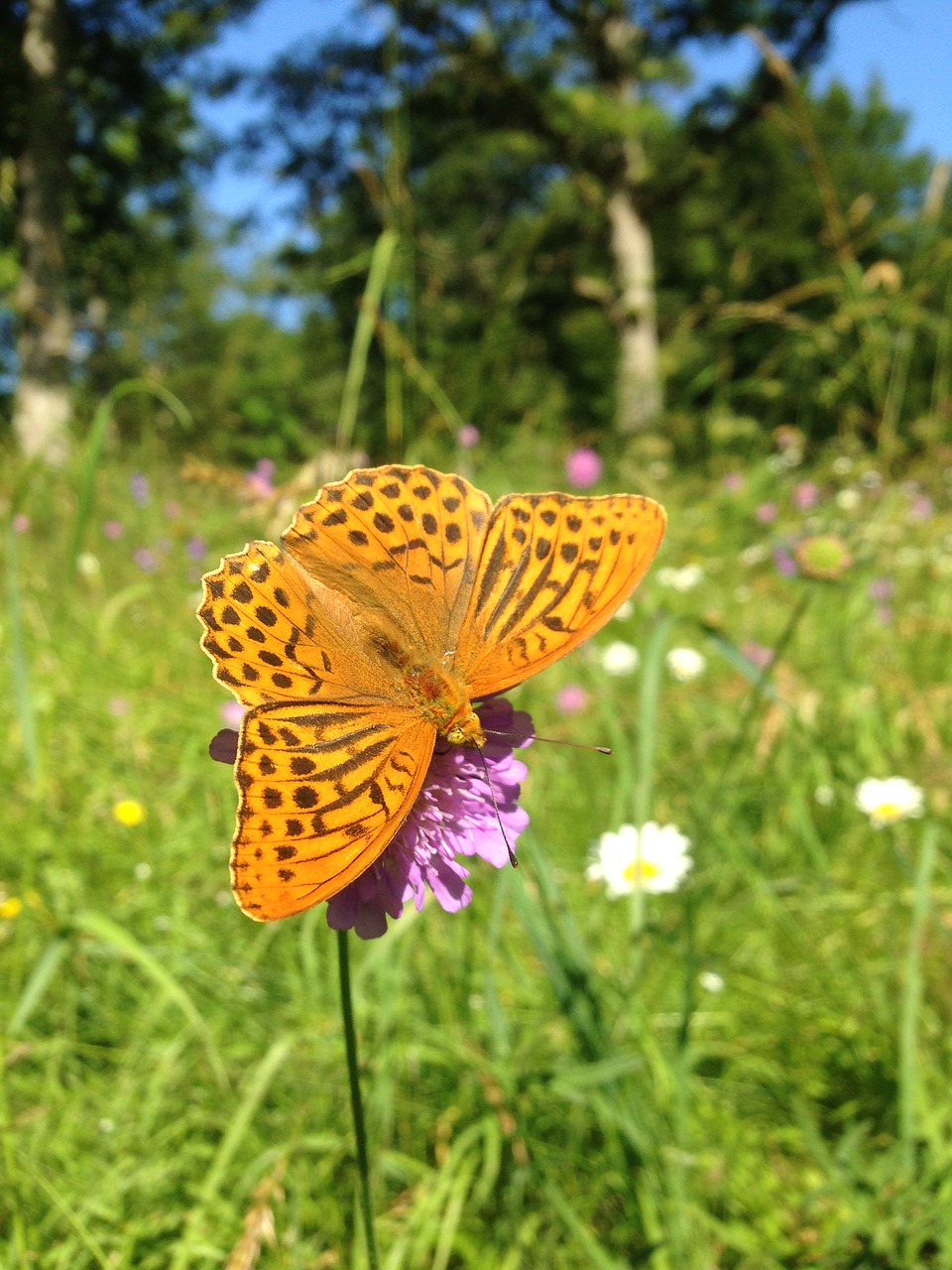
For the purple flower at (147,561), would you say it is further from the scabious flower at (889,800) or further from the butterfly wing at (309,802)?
the butterfly wing at (309,802)

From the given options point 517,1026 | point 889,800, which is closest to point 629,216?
point 889,800

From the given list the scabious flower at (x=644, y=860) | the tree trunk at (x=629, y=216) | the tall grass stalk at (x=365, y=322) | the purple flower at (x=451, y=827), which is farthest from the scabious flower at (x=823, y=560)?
the tree trunk at (x=629, y=216)

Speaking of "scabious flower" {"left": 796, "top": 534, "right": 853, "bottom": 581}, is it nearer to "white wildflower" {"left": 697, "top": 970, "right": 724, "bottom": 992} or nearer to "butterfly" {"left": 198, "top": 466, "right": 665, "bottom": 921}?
"white wildflower" {"left": 697, "top": 970, "right": 724, "bottom": 992}

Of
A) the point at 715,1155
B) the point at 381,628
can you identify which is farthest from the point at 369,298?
the point at 715,1155

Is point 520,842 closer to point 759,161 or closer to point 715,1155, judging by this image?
point 715,1155

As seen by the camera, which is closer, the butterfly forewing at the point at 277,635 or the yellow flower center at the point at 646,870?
the butterfly forewing at the point at 277,635

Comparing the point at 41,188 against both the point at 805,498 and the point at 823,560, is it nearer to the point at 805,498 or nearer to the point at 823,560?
the point at 805,498

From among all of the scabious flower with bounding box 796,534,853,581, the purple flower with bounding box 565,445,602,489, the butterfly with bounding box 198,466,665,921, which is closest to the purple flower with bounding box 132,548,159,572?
the purple flower with bounding box 565,445,602,489
